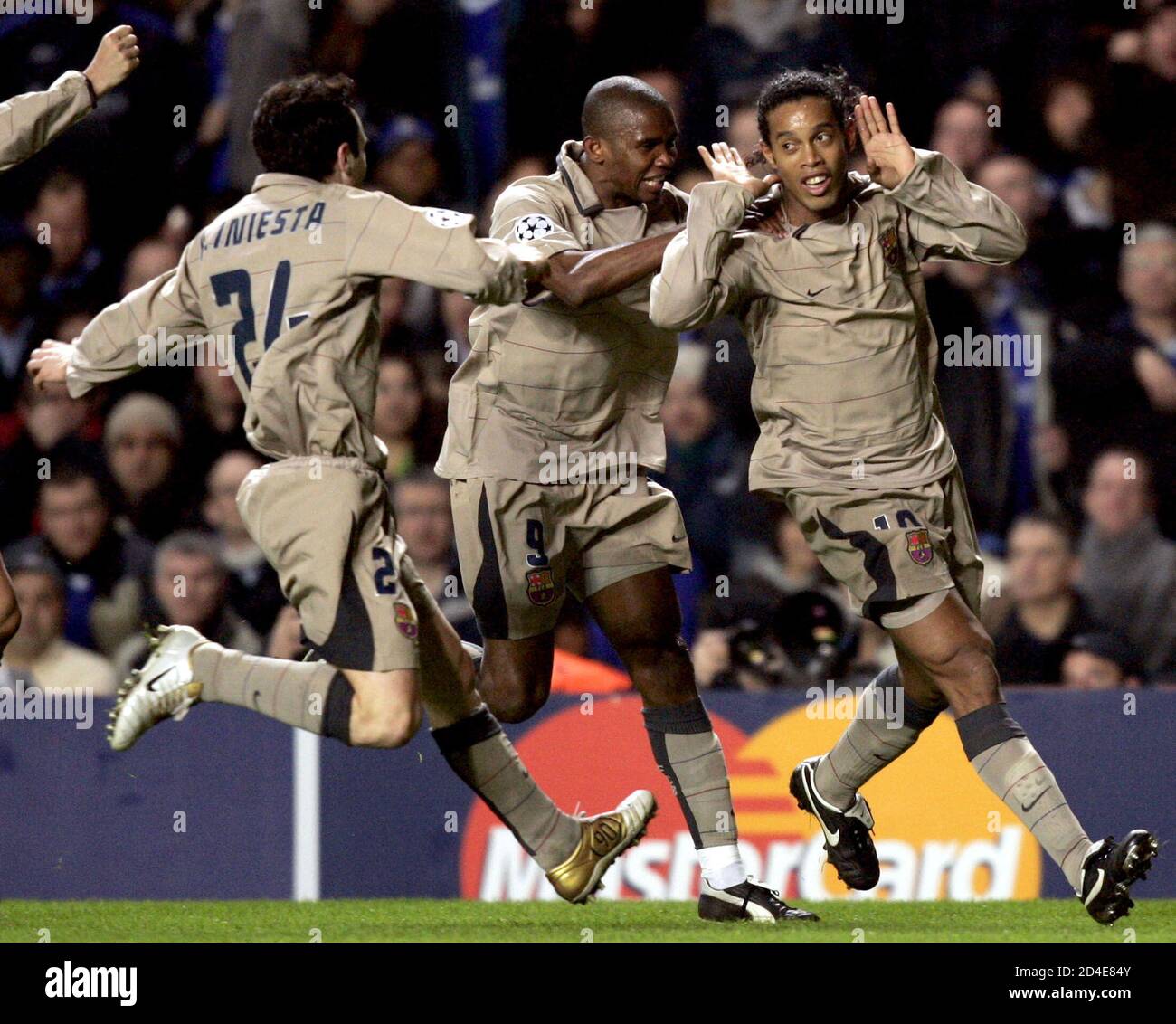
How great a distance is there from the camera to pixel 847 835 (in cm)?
570

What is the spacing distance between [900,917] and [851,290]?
5.90ft

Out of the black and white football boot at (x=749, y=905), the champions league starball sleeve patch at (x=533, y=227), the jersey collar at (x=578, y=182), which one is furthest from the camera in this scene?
the jersey collar at (x=578, y=182)

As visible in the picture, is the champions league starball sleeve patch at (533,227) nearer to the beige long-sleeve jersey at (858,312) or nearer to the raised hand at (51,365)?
Result: the beige long-sleeve jersey at (858,312)

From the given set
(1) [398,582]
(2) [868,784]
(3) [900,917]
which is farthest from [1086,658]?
(1) [398,582]

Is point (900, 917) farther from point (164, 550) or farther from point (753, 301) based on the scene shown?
point (164, 550)

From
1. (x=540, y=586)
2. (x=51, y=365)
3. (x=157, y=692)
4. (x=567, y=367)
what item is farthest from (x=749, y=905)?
(x=51, y=365)

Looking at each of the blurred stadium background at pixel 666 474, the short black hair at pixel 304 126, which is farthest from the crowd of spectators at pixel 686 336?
the short black hair at pixel 304 126

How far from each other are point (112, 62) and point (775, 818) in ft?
10.9

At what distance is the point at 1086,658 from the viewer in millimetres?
7480

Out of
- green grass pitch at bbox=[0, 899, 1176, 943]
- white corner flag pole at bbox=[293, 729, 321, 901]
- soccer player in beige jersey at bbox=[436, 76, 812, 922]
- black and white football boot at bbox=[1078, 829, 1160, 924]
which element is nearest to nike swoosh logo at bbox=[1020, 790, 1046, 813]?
black and white football boot at bbox=[1078, 829, 1160, 924]

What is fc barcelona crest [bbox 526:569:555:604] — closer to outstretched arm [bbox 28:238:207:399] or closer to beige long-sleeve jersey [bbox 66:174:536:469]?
beige long-sleeve jersey [bbox 66:174:536:469]

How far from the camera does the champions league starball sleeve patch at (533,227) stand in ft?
17.2

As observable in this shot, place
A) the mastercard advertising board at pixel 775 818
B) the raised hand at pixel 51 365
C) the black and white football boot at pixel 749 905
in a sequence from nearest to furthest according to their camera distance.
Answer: the raised hand at pixel 51 365
the black and white football boot at pixel 749 905
the mastercard advertising board at pixel 775 818

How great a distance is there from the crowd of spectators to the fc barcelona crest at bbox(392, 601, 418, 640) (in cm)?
248
